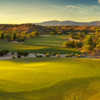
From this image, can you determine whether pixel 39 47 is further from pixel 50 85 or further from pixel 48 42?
pixel 50 85

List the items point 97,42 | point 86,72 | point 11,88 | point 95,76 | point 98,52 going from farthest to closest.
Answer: point 97,42 → point 98,52 → point 86,72 → point 95,76 → point 11,88

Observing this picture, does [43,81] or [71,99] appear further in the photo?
[43,81]

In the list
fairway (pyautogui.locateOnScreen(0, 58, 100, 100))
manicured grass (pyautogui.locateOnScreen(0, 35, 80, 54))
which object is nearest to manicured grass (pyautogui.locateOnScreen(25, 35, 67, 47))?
manicured grass (pyautogui.locateOnScreen(0, 35, 80, 54))

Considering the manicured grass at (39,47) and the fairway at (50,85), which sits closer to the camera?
the fairway at (50,85)

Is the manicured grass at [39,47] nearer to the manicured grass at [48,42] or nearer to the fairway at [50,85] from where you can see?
the manicured grass at [48,42]

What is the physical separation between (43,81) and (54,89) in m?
3.16

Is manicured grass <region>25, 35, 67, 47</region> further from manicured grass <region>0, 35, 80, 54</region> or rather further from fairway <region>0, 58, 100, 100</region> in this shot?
fairway <region>0, 58, 100, 100</region>

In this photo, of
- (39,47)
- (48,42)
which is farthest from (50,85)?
(48,42)

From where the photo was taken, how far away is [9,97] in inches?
760

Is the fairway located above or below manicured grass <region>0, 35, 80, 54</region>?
above

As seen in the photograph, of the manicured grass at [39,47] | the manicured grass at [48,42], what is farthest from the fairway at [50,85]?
the manicured grass at [48,42]

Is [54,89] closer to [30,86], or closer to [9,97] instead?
[30,86]

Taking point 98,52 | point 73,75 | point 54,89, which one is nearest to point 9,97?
point 54,89

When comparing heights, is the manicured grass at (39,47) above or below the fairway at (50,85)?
below
